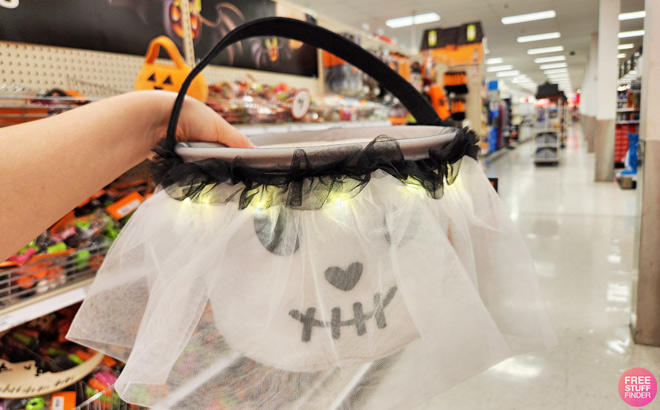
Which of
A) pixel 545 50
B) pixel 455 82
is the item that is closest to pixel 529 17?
pixel 455 82

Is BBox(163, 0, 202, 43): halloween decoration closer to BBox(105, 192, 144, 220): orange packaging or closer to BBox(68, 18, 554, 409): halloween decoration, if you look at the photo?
BBox(105, 192, 144, 220): orange packaging

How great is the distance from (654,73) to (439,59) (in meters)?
5.72

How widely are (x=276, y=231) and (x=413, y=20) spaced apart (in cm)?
883

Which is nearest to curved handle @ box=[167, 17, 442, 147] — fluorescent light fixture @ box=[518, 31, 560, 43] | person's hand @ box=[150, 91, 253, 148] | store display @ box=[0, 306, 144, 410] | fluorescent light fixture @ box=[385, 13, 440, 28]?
person's hand @ box=[150, 91, 253, 148]

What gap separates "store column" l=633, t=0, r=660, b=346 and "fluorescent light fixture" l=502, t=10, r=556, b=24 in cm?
843

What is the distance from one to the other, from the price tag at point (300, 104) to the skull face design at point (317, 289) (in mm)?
1508

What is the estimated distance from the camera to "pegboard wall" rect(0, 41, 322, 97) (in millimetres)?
1215

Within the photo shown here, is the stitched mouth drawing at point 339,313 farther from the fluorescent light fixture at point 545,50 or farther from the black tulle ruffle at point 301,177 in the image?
the fluorescent light fixture at point 545,50

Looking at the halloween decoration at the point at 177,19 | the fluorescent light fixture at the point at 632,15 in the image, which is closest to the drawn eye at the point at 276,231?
the halloween decoration at the point at 177,19

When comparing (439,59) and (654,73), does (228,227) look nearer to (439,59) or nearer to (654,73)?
(654,73)

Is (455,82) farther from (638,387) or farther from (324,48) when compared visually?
(324,48)

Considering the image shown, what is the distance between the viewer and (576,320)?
5.79ft

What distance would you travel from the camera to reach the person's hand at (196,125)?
638 millimetres

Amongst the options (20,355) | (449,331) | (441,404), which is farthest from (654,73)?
(20,355)
